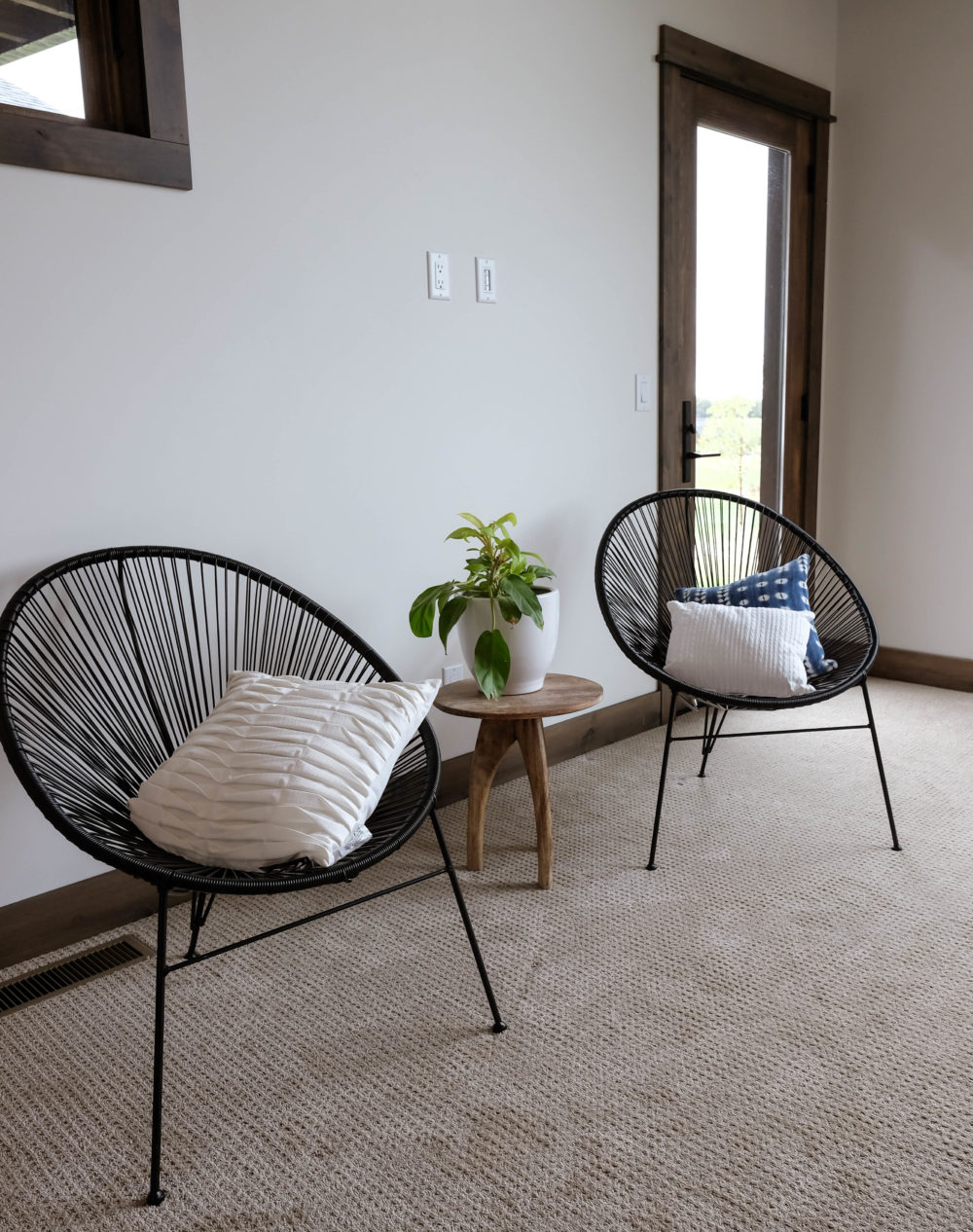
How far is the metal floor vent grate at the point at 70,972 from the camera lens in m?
1.74

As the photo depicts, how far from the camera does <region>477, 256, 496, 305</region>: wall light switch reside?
2484 millimetres

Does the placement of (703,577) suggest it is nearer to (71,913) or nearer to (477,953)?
(477,953)

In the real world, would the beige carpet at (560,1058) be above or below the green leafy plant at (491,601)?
below

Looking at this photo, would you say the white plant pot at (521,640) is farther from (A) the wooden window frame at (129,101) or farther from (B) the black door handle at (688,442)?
(B) the black door handle at (688,442)

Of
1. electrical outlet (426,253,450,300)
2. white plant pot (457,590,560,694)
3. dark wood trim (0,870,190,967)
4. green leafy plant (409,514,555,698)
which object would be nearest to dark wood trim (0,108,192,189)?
electrical outlet (426,253,450,300)

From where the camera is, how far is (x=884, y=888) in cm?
204

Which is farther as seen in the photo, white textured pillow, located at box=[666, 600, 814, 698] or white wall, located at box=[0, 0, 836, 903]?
white textured pillow, located at box=[666, 600, 814, 698]

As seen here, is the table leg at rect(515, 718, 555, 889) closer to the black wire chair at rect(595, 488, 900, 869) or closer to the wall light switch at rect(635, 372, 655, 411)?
the black wire chair at rect(595, 488, 900, 869)

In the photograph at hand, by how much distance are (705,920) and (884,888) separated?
0.40m

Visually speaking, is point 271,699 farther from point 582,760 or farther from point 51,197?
point 582,760

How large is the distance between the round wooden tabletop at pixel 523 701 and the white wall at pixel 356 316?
0.31 m

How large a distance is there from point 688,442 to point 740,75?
1.15m

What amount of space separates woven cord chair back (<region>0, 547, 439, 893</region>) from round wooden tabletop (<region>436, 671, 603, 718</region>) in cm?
20

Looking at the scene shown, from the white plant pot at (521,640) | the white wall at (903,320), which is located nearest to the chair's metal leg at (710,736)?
the white plant pot at (521,640)
